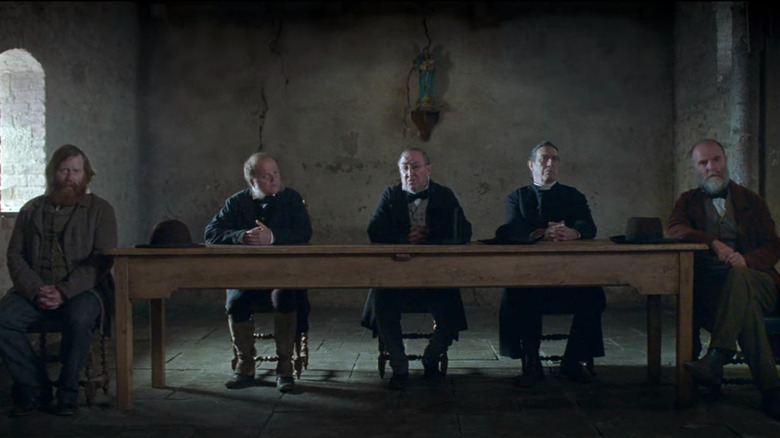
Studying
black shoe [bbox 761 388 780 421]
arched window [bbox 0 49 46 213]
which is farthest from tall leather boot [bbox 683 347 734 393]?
arched window [bbox 0 49 46 213]

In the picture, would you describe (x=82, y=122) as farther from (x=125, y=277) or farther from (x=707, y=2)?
(x=707, y=2)

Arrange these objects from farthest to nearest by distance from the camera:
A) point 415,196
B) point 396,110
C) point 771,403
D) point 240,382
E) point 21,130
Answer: point 396,110
point 21,130
point 415,196
point 240,382
point 771,403

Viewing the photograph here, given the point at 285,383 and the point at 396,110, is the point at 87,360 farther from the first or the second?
the point at 396,110

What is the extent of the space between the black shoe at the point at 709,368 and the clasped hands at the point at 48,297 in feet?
11.4

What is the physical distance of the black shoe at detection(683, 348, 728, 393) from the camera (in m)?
4.12

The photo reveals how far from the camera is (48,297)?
4148 mm

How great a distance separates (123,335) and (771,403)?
138 inches

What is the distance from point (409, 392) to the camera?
452 cm

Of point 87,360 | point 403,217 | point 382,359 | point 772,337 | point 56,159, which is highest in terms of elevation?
point 56,159

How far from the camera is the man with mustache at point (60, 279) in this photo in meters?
4.10

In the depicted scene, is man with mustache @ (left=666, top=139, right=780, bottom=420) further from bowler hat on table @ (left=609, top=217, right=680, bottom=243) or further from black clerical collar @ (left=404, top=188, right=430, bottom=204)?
black clerical collar @ (left=404, top=188, right=430, bottom=204)

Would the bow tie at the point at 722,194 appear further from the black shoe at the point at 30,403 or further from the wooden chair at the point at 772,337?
the black shoe at the point at 30,403

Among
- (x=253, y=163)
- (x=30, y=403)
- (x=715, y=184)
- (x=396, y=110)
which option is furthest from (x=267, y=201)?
(x=396, y=110)

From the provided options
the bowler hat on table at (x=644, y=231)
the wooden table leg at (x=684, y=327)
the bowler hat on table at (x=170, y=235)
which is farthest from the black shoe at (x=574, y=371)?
the bowler hat on table at (x=170, y=235)
